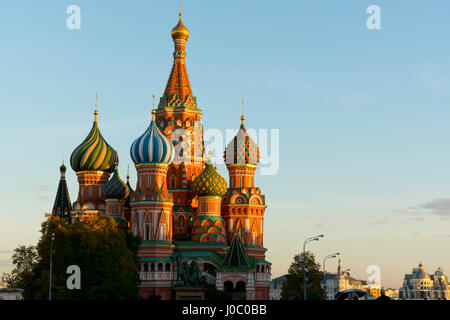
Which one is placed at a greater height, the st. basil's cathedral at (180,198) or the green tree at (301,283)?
the st. basil's cathedral at (180,198)

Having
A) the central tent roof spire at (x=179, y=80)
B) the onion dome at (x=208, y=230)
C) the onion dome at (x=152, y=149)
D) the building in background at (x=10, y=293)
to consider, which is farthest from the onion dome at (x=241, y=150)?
the building in background at (x=10, y=293)

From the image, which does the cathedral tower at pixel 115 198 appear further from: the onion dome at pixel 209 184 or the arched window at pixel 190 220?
the onion dome at pixel 209 184

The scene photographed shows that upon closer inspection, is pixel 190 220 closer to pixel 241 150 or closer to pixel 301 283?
pixel 241 150

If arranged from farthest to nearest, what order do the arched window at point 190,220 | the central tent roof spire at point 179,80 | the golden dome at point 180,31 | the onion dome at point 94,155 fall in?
the golden dome at point 180,31 < the central tent roof spire at point 179,80 < the onion dome at point 94,155 < the arched window at point 190,220

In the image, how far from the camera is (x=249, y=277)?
7619cm

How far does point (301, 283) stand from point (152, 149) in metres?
24.0

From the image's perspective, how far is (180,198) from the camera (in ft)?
281

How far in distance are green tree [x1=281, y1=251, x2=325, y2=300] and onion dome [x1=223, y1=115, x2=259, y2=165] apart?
13.2m

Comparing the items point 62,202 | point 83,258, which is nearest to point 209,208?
point 83,258

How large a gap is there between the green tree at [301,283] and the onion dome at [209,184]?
13117mm

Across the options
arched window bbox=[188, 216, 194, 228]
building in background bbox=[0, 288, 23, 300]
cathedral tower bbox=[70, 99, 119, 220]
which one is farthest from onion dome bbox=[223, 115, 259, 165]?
building in background bbox=[0, 288, 23, 300]

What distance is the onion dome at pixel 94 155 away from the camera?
283 feet
